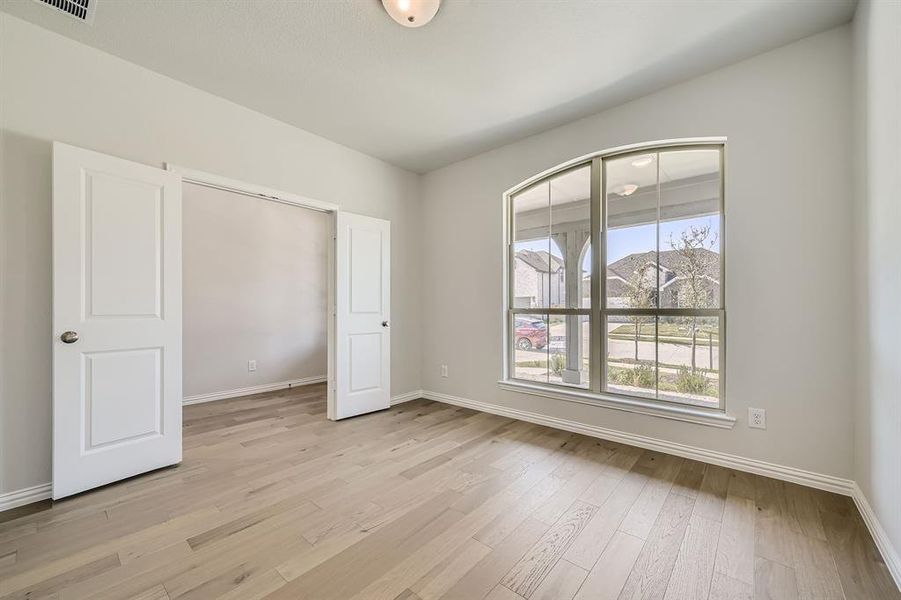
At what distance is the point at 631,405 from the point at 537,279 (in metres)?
1.37

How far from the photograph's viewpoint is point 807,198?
87.4 inches

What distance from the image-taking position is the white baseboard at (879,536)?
1.45 m

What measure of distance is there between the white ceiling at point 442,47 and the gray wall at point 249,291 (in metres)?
1.65

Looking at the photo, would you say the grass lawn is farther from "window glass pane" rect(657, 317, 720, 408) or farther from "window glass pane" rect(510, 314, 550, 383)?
"window glass pane" rect(510, 314, 550, 383)

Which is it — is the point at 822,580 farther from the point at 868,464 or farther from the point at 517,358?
the point at 517,358

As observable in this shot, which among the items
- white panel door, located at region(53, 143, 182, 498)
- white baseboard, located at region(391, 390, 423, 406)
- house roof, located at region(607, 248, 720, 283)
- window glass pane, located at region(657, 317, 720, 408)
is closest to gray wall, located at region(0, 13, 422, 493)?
white panel door, located at region(53, 143, 182, 498)

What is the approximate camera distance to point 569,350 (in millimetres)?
3363

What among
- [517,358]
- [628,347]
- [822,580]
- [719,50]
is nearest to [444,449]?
[517,358]

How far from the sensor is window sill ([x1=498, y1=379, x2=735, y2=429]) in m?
2.50

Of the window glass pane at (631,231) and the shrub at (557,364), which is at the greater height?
the window glass pane at (631,231)

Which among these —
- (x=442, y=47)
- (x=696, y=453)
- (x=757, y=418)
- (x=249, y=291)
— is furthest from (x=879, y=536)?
(x=249, y=291)

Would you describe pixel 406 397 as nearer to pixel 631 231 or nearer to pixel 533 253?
pixel 533 253

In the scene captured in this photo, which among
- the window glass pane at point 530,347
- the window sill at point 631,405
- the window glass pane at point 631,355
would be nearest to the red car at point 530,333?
the window glass pane at point 530,347

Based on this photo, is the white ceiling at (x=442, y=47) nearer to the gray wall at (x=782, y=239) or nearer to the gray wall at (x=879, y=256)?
the gray wall at (x=782, y=239)
